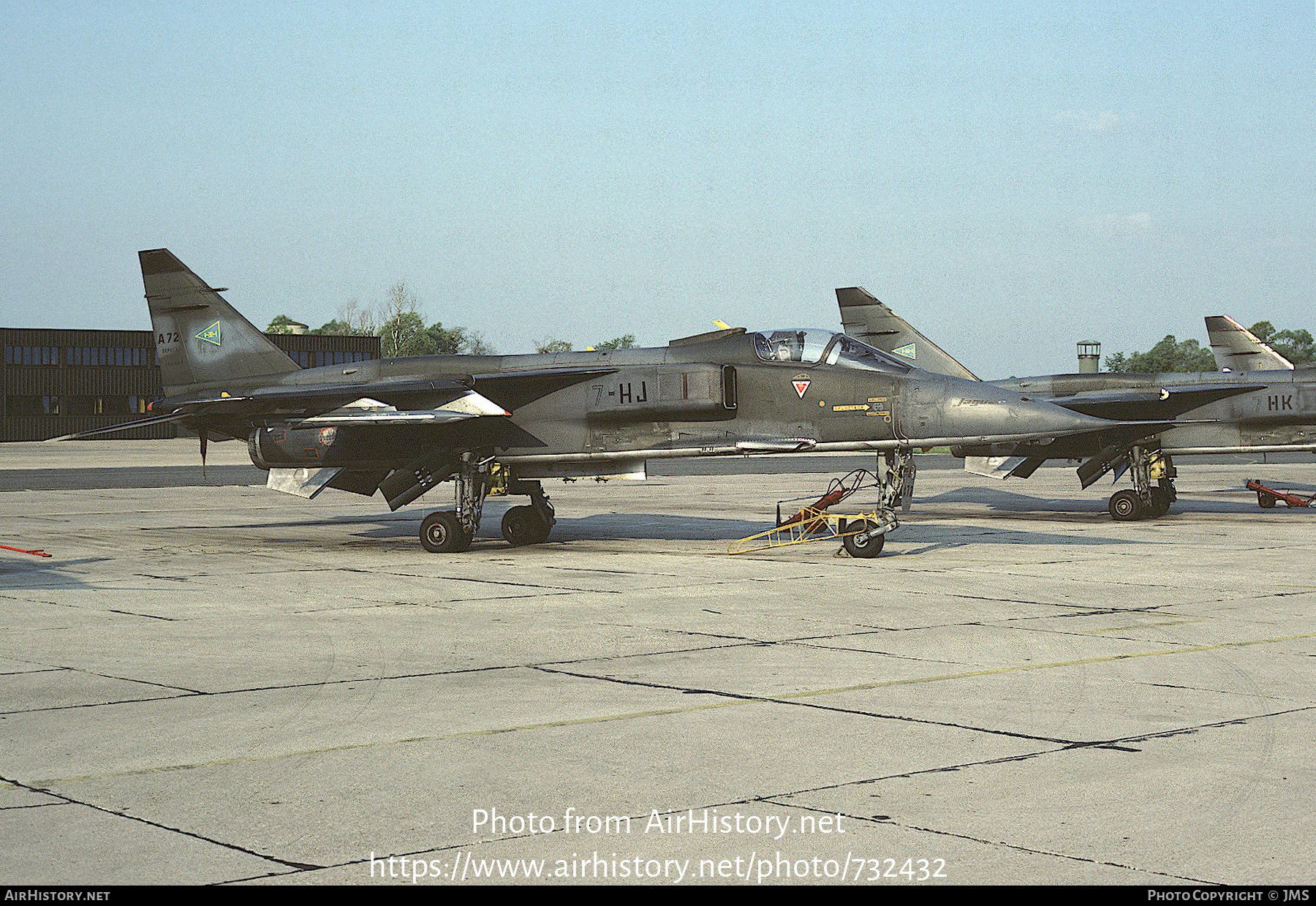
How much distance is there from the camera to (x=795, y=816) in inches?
211

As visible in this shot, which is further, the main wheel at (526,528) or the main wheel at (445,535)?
the main wheel at (526,528)

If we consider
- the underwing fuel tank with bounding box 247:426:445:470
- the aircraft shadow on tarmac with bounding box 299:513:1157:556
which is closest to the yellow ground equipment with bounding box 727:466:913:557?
the aircraft shadow on tarmac with bounding box 299:513:1157:556

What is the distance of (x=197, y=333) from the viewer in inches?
826

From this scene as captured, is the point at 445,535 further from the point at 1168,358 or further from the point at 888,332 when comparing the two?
the point at 1168,358

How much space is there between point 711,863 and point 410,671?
451 centimetres

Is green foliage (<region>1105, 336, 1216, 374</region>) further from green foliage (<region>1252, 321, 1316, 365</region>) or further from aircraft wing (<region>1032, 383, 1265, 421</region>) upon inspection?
aircraft wing (<region>1032, 383, 1265, 421</region>)

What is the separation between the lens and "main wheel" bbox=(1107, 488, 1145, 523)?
912 inches

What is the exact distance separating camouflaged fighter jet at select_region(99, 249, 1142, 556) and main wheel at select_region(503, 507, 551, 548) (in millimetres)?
23

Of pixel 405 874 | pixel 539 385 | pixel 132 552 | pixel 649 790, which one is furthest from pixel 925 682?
pixel 132 552

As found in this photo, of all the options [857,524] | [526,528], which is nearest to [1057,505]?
[857,524]

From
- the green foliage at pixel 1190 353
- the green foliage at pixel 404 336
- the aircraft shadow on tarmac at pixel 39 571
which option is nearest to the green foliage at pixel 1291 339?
the green foliage at pixel 1190 353

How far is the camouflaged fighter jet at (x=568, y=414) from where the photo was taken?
1656cm

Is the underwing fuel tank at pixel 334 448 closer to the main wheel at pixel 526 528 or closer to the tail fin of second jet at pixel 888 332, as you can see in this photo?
the main wheel at pixel 526 528
